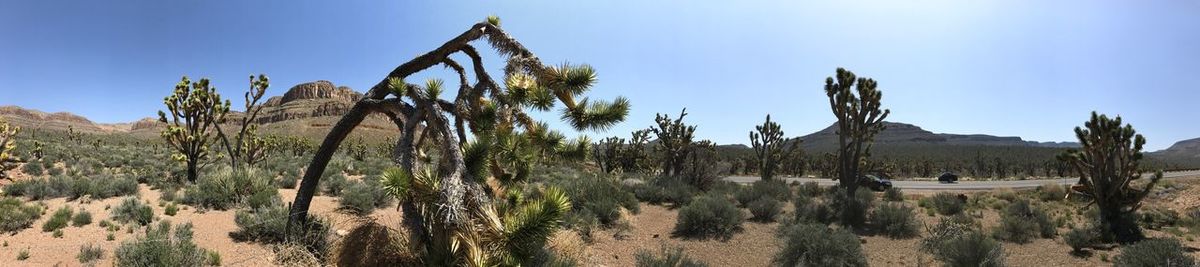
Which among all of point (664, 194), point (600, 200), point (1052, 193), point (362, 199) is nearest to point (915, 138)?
point (1052, 193)

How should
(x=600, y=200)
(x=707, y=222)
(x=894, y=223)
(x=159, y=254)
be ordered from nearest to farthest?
(x=159, y=254)
(x=707, y=222)
(x=894, y=223)
(x=600, y=200)

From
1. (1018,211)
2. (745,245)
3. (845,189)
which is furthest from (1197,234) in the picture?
(745,245)

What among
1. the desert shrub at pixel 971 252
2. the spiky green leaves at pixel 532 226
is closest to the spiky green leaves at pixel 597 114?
the spiky green leaves at pixel 532 226

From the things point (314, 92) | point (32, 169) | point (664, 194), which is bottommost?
point (664, 194)

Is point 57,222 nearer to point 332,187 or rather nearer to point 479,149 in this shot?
point 332,187

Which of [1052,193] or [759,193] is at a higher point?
[1052,193]

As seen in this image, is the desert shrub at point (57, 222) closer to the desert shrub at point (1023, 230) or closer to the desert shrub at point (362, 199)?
the desert shrub at point (362, 199)

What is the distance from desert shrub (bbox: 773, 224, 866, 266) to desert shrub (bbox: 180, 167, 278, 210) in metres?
9.83

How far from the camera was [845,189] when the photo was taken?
17500 millimetres

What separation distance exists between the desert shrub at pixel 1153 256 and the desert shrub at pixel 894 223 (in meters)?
3.49

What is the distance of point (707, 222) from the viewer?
11.1 metres

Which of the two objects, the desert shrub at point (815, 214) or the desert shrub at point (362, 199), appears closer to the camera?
the desert shrub at point (362, 199)

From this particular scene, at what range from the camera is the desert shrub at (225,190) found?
417 inches

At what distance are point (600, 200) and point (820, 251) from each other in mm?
5302
